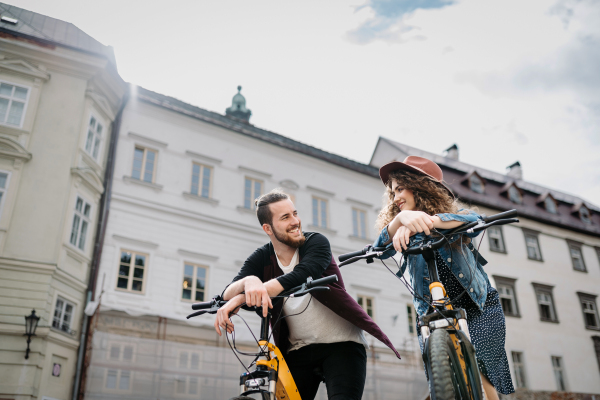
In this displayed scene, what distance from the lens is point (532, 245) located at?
2658cm

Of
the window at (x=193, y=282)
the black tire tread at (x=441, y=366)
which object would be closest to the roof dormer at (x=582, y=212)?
the window at (x=193, y=282)

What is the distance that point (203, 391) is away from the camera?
40.2 feet

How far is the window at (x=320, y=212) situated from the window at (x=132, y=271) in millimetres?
6901

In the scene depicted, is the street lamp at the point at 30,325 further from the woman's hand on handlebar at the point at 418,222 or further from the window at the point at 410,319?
the window at the point at 410,319

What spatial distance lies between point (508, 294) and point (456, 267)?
23.4m

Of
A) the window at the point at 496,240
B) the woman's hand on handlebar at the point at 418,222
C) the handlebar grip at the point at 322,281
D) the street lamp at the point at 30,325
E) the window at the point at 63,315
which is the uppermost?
the window at the point at 496,240

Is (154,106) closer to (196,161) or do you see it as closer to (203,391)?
(196,161)

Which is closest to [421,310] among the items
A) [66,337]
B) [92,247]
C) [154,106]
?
[66,337]

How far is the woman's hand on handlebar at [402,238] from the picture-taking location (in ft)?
8.87

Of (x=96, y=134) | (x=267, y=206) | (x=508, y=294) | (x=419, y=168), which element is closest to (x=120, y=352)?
(x=96, y=134)

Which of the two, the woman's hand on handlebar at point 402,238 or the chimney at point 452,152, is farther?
the chimney at point 452,152

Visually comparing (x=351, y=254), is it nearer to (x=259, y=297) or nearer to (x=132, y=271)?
(x=259, y=297)

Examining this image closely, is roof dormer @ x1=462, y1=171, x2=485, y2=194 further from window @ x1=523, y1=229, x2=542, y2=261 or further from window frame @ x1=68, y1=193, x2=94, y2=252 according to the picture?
window frame @ x1=68, y1=193, x2=94, y2=252

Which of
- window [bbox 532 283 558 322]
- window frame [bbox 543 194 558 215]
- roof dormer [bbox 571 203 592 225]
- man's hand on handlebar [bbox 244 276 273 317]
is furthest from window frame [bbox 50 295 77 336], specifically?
roof dormer [bbox 571 203 592 225]
